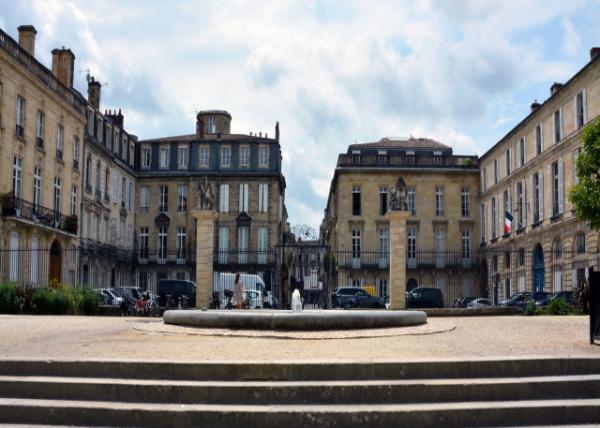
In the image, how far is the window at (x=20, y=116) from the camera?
30625mm

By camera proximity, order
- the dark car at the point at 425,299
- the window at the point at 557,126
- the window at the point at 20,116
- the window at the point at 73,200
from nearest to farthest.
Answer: the window at the point at 20,116 → the dark car at the point at 425,299 → the window at the point at 557,126 → the window at the point at 73,200

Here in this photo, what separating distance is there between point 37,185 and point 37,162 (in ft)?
3.48

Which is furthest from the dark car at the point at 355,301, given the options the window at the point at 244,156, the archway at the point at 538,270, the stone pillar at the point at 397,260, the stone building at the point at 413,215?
the window at the point at 244,156

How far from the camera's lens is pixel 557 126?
36969mm

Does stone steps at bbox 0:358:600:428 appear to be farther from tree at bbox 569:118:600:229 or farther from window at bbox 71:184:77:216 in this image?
window at bbox 71:184:77:216

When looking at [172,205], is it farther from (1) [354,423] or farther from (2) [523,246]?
(1) [354,423]

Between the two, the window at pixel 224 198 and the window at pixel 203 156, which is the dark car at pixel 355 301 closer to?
the window at pixel 224 198

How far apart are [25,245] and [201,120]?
2451 centimetres

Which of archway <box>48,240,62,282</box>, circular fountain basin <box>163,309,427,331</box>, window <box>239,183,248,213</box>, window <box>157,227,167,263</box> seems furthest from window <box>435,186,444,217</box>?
circular fountain basin <box>163,309,427,331</box>

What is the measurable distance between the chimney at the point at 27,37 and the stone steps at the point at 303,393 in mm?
28185

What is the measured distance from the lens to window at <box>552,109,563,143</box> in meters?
36.4

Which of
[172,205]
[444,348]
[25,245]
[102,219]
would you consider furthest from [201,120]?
[444,348]

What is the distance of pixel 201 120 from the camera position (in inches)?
2093

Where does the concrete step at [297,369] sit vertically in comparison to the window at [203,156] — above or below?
below
